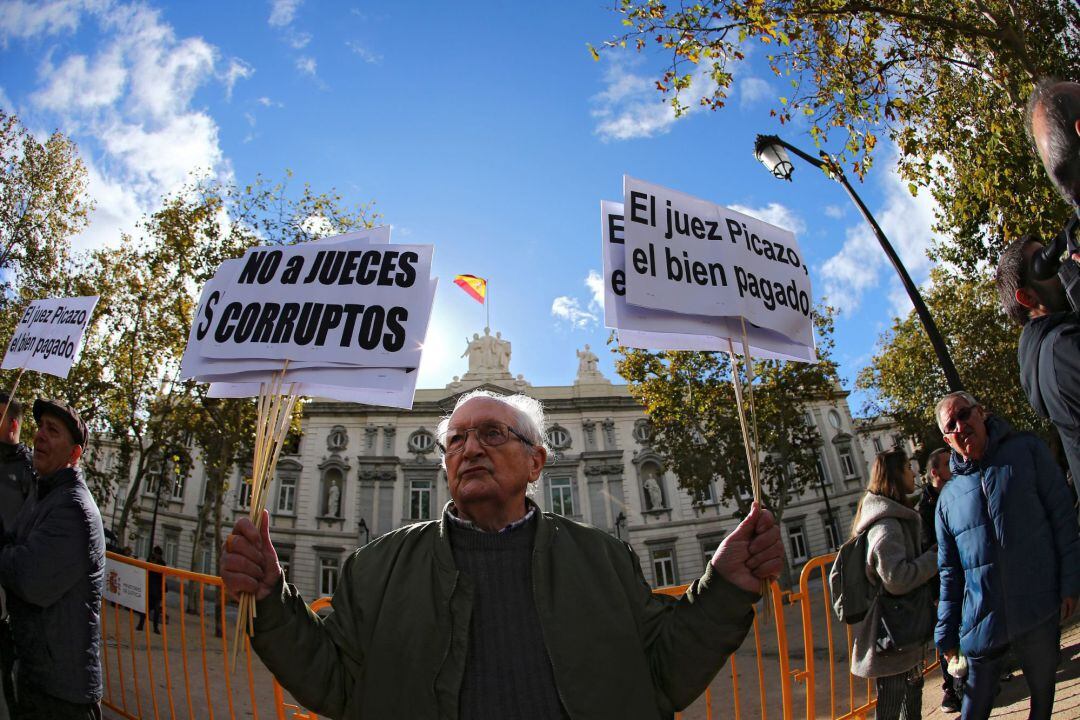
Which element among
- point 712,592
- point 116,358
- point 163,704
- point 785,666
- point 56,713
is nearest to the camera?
point 712,592

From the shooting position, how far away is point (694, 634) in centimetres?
196

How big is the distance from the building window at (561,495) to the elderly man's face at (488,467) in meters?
33.5

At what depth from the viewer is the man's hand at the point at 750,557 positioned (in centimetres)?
187

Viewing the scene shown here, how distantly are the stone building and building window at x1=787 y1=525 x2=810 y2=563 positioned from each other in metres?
0.06

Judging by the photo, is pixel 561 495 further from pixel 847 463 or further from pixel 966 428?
pixel 966 428

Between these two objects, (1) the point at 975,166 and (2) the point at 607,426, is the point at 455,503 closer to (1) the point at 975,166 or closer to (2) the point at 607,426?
(1) the point at 975,166

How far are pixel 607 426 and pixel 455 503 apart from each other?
34768 mm

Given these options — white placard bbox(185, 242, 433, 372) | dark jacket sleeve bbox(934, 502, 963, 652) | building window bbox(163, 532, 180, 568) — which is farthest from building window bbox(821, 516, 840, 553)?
white placard bbox(185, 242, 433, 372)

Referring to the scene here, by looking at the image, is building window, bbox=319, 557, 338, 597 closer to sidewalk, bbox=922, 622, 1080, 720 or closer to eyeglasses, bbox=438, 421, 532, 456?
sidewalk, bbox=922, 622, 1080, 720

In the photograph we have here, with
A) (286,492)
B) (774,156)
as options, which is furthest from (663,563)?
(774,156)

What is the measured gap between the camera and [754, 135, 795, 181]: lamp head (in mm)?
8180

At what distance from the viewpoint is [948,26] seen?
635 cm

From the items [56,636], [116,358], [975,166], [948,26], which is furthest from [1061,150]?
[116,358]

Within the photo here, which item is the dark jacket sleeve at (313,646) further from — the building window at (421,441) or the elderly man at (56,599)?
the building window at (421,441)
